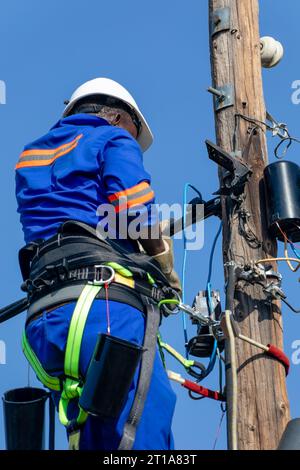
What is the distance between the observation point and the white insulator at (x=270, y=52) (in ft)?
25.3

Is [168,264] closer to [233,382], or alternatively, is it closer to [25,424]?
[233,382]

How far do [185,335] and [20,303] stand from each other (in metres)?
1.29

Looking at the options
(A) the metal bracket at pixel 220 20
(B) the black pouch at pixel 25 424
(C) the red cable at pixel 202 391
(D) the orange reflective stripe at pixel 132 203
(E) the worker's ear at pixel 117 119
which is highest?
(A) the metal bracket at pixel 220 20

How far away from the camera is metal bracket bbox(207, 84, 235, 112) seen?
722 centimetres

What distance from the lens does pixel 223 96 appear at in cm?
724

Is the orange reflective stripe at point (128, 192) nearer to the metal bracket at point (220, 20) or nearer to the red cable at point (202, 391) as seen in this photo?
the red cable at point (202, 391)

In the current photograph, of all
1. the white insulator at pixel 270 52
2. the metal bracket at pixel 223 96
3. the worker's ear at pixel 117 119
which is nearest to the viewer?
the worker's ear at pixel 117 119

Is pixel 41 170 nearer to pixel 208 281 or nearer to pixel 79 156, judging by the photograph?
pixel 79 156

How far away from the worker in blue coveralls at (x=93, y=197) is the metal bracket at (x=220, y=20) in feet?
3.22

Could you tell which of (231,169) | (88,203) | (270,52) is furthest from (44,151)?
(270,52)

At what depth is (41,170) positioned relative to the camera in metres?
6.29

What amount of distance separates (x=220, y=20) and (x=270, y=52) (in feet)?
1.40

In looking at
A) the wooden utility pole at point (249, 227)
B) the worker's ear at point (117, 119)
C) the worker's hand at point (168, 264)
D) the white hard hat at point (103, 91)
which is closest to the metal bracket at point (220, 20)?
the wooden utility pole at point (249, 227)
